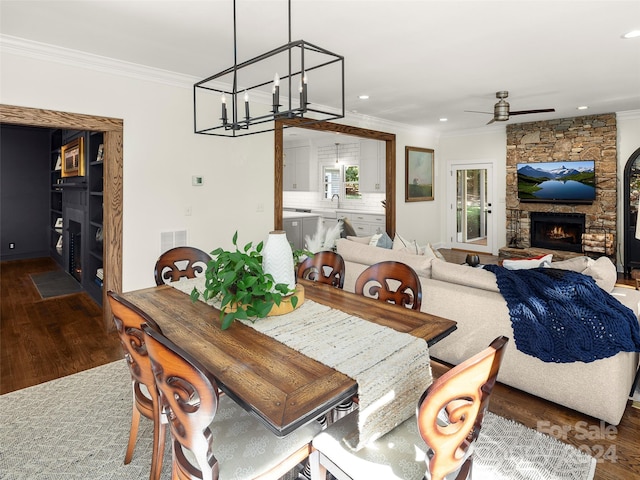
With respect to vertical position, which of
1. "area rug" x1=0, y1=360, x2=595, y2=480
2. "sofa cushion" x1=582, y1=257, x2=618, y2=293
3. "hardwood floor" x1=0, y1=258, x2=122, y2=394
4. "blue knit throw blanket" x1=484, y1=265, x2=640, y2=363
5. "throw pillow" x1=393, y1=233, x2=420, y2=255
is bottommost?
"area rug" x1=0, y1=360, x2=595, y2=480

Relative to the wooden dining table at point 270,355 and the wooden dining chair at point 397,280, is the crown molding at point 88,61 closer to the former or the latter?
the wooden dining table at point 270,355

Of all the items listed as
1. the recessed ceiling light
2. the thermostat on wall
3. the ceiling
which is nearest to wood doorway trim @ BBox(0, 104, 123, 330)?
the ceiling

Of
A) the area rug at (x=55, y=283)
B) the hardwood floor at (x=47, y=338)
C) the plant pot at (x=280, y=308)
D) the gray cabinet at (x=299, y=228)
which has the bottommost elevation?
the hardwood floor at (x=47, y=338)

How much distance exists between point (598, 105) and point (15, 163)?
9.75m

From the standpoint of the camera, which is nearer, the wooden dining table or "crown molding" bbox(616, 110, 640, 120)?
the wooden dining table

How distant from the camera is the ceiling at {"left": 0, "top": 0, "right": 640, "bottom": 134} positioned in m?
2.62

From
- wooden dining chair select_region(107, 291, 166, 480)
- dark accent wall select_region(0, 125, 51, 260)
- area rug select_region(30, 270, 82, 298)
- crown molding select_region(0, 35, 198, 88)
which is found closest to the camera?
wooden dining chair select_region(107, 291, 166, 480)

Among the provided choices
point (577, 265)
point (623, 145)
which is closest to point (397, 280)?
point (577, 265)

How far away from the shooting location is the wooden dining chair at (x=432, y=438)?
1023mm

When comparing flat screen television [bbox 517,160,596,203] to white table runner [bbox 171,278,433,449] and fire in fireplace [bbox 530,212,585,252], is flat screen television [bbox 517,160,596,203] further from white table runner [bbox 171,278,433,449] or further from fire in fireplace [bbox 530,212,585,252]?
white table runner [bbox 171,278,433,449]

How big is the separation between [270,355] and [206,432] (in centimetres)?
37

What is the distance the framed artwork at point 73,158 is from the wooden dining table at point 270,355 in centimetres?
354

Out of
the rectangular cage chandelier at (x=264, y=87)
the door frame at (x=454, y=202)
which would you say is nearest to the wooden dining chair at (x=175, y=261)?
the rectangular cage chandelier at (x=264, y=87)

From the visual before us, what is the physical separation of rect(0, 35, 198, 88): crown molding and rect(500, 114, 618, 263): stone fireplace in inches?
234
